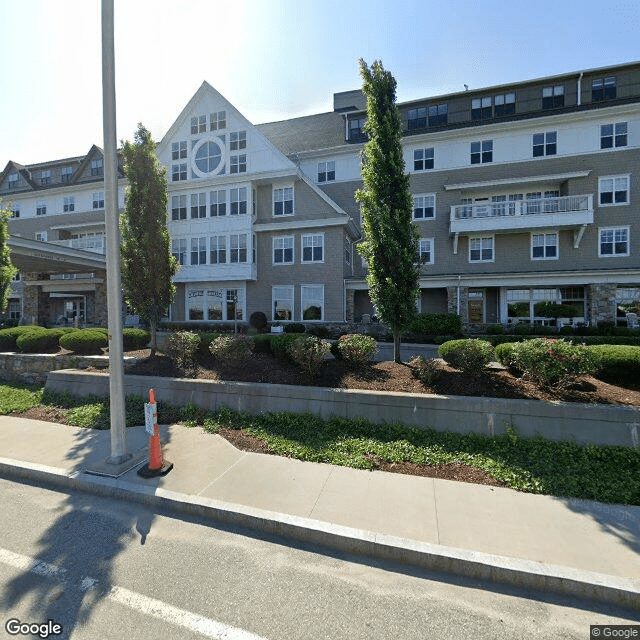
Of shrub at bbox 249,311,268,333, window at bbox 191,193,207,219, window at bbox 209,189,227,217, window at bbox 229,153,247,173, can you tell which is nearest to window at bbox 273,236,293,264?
shrub at bbox 249,311,268,333

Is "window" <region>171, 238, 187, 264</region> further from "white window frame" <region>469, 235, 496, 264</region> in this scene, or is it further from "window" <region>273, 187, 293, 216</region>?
"white window frame" <region>469, 235, 496, 264</region>

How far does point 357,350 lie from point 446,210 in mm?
19450

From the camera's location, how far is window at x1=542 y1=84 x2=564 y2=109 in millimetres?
23125

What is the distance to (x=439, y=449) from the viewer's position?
18.2ft

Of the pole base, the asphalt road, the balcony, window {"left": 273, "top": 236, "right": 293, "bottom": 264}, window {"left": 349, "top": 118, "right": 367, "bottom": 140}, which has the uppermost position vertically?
window {"left": 349, "top": 118, "right": 367, "bottom": 140}

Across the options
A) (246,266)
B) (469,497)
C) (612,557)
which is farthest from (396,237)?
(246,266)

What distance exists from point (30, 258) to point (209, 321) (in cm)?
999

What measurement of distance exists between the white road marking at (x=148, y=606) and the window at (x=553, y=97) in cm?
3075

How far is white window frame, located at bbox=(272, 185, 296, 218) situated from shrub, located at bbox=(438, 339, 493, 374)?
17.5 meters

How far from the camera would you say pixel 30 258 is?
1891 cm

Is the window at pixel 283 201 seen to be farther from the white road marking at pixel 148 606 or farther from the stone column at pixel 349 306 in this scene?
the white road marking at pixel 148 606

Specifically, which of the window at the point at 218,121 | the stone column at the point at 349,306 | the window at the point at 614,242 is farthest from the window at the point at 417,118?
the window at the point at 614,242

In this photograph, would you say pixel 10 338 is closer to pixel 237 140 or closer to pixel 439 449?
pixel 439 449

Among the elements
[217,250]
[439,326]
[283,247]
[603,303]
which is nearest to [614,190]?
[603,303]
